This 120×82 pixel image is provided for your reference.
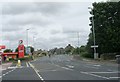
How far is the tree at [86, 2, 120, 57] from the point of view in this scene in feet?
224

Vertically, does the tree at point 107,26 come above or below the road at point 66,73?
above

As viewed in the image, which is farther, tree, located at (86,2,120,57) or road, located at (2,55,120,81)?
tree, located at (86,2,120,57)

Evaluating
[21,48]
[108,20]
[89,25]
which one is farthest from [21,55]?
[108,20]

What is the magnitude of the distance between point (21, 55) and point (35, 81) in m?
84.5

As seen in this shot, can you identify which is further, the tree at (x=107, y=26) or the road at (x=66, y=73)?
the tree at (x=107, y=26)

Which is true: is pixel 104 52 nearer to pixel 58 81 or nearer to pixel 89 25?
pixel 89 25

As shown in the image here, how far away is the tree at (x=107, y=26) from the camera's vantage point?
224 feet

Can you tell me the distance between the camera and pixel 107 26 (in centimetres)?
7031

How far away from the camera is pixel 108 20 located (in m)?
72.7

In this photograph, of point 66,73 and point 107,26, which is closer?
point 66,73

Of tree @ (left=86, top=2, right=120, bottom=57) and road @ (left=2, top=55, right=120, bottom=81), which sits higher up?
tree @ (left=86, top=2, right=120, bottom=57)

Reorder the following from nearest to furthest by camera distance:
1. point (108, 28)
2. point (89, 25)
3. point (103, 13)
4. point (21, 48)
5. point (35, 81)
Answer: point (35, 81) < point (108, 28) < point (103, 13) < point (89, 25) < point (21, 48)

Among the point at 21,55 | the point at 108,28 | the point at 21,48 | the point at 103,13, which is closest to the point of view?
the point at 108,28

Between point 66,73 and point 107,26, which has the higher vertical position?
point 107,26
